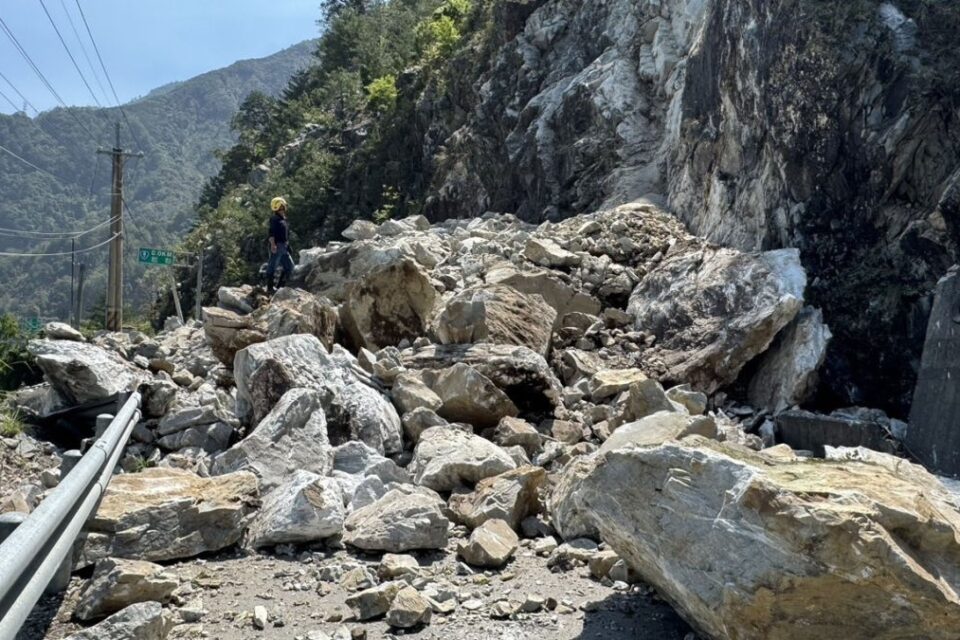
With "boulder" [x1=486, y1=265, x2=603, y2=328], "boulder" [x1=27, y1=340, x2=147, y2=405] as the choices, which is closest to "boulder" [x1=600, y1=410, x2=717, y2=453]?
"boulder" [x1=27, y1=340, x2=147, y2=405]

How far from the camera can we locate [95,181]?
3383 inches

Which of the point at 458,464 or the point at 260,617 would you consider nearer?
the point at 260,617

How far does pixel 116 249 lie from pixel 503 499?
14.4m

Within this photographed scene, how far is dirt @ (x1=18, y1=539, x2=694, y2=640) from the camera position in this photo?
137 inches

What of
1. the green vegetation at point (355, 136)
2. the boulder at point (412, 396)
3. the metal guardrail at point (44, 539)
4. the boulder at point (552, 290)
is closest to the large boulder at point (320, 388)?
the boulder at point (412, 396)

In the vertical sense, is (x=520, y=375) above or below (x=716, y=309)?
above

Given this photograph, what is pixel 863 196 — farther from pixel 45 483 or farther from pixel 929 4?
pixel 45 483

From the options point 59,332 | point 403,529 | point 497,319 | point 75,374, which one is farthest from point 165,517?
point 497,319

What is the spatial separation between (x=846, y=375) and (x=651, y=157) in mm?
8148

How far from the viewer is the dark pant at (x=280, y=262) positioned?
1134cm

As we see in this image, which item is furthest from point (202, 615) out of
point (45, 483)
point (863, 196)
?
point (863, 196)

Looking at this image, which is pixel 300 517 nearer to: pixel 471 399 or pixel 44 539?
pixel 44 539

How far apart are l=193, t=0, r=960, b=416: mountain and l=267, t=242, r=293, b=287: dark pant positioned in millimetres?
5121

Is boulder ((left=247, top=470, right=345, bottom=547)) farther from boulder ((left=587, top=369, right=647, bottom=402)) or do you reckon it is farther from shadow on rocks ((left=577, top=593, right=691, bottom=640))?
boulder ((left=587, top=369, right=647, bottom=402))
